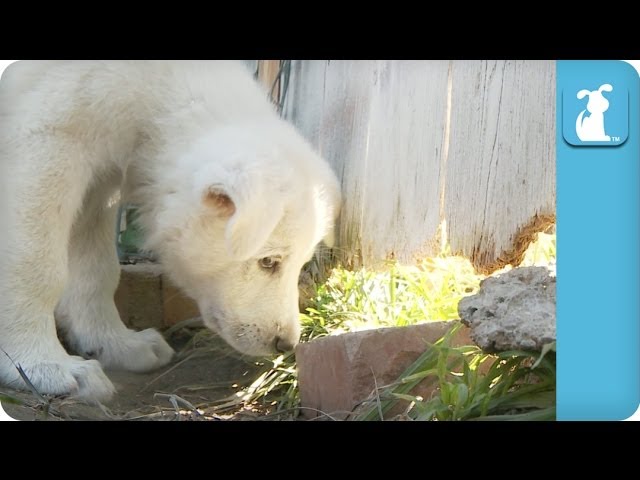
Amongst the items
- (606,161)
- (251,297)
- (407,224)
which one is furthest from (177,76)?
(606,161)

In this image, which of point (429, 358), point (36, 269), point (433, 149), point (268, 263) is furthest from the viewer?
point (433, 149)

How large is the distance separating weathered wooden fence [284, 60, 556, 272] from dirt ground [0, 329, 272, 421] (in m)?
0.78

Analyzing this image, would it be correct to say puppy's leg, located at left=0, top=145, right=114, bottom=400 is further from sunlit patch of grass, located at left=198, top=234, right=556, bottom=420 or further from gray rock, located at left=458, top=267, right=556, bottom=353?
gray rock, located at left=458, top=267, right=556, bottom=353

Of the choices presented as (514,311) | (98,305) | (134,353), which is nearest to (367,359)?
(514,311)

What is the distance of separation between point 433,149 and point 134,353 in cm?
155

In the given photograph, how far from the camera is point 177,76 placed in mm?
3365

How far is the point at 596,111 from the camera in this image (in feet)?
7.98

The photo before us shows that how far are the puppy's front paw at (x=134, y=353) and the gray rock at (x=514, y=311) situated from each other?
1.62m

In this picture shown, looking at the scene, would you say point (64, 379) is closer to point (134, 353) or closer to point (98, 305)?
point (134, 353)

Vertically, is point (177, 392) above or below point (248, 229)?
below

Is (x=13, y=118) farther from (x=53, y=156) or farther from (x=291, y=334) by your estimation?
(x=291, y=334)

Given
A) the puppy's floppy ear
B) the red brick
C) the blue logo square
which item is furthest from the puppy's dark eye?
the blue logo square

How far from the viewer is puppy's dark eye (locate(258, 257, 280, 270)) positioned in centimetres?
332

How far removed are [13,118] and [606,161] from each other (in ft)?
6.54
